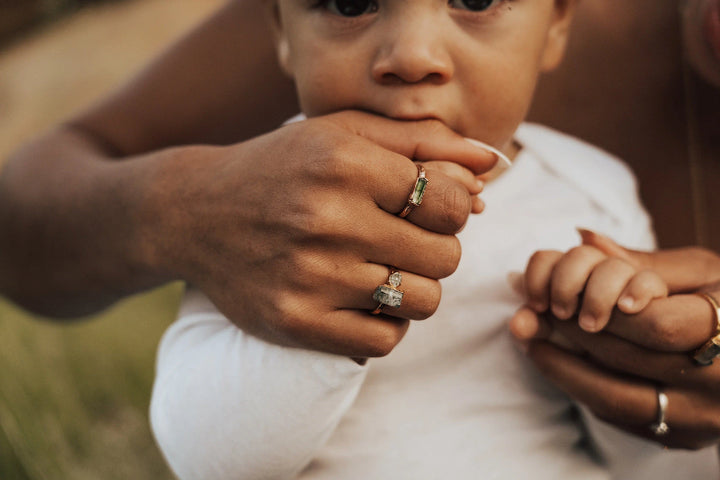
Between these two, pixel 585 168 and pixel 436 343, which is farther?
pixel 585 168

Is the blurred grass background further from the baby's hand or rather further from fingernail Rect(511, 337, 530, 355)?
the baby's hand

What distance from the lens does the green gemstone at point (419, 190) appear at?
1.10 metres

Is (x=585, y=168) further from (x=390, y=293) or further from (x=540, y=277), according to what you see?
(x=390, y=293)

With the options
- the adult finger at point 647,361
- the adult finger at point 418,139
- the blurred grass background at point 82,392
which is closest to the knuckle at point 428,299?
the adult finger at point 418,139

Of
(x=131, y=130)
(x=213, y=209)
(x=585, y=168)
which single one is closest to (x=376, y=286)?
(x=213, y=209)

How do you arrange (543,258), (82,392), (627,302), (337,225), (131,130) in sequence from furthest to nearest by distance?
(82,392) → (131,130) → (543,258) → (627,302) → (337,225)

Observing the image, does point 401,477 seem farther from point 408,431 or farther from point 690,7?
point 690,7

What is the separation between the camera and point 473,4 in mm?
1267

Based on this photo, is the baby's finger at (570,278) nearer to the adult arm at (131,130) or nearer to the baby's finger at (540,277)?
the baby's finger at (540,277)

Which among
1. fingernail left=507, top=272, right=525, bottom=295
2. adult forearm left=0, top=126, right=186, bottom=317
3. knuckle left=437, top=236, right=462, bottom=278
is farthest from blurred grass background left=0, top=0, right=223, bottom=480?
knuckle left=437, top=236, right=462, bottom=278

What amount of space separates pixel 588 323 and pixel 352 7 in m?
0.70

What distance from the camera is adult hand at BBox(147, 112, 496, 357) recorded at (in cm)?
110

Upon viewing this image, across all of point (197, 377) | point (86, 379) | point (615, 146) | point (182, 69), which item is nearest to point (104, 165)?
point (182, 69)

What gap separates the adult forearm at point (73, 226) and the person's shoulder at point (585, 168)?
87 centimetres
